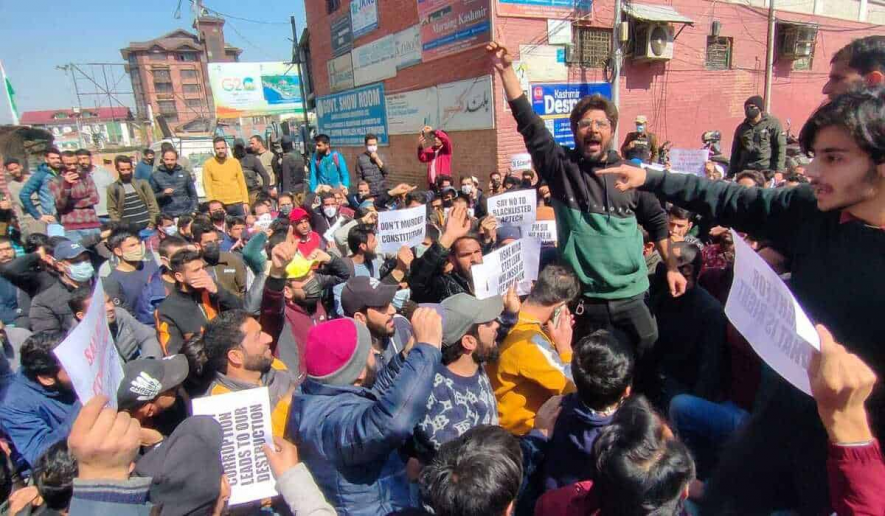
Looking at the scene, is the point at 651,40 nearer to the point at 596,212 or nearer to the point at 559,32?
the point at 559,32

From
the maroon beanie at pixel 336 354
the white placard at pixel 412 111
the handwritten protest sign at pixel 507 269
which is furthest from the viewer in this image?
the white placard at pixel 412 111

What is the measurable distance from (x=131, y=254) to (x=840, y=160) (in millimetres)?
4790

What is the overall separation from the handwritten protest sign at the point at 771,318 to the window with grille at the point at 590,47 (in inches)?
417

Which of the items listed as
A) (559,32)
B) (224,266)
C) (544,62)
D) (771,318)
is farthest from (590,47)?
(771,318)

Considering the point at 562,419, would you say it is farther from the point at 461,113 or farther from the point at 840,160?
the point at 461,113

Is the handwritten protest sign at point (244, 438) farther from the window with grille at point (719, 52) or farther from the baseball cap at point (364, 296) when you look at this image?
the window with grille at point (719, 52)

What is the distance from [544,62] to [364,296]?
9.28m

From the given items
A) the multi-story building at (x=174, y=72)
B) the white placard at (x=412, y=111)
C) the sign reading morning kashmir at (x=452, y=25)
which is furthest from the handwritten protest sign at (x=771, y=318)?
the multi-story building at (x=174, y=72)

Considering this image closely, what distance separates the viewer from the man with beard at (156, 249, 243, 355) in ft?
11.2

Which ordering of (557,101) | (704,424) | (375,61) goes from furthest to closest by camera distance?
(375,61) → (557,101) → (704,424)

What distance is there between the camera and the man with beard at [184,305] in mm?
3408

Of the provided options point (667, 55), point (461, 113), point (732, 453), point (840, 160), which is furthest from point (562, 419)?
point (667, 55)

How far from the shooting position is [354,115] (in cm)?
1650

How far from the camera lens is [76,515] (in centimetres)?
131
